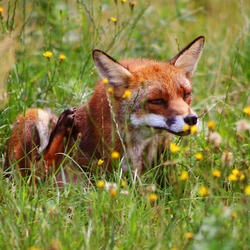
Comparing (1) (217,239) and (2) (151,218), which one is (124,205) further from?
Answer: (1) (217,239)

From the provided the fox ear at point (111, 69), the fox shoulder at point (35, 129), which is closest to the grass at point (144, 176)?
the fox shoulder at point (35, 129)

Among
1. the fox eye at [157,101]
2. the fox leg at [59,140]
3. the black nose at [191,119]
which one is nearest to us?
the black nose at [191,119]

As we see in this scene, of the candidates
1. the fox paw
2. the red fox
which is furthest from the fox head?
the fox paw

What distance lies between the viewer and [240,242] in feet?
13.3

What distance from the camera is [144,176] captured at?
570cm

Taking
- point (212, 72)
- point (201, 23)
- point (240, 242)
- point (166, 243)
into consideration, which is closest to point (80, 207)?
point (166, 243)

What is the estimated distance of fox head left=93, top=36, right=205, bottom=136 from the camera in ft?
19.0

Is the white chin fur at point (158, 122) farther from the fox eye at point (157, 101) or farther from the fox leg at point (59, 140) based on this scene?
the fox leg at point (59, 140)

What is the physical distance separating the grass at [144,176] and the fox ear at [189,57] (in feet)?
0.68

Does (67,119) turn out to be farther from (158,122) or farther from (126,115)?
(158,122)

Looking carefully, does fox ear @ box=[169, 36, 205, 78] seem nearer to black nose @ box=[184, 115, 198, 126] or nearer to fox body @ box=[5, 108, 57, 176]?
black nose @ box=[184, 115, 198, 126]

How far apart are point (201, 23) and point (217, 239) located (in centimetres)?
802

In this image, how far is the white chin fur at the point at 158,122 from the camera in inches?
223

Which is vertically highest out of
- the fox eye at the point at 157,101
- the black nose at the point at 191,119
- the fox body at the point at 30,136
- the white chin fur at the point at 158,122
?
the fox eye at the point at 157,101
